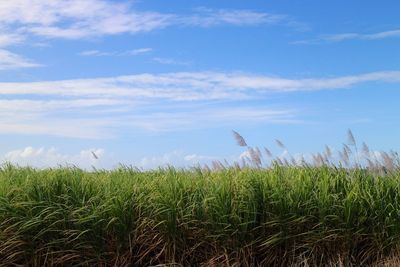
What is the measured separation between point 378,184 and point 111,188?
2.79 meters

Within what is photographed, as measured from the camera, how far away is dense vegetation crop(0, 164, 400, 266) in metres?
5.10

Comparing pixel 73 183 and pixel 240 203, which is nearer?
pixel 240 203

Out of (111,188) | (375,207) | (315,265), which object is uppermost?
(111,188)

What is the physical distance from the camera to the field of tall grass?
5102 mm

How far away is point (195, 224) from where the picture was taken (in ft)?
16.9

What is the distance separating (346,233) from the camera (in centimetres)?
534

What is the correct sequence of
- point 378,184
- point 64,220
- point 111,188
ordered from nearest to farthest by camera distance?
point 64,220 → point 111,188 → point 378,184

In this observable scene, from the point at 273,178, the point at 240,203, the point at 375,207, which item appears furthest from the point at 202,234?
the point at 375,207

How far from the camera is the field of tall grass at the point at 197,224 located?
5102 millimetres

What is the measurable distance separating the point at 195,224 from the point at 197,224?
19 millimetres

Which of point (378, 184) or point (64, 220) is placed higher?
point (64, 220)

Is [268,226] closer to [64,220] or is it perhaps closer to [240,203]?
[240,203]

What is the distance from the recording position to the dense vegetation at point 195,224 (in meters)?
5.10

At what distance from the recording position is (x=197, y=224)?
515 cm
